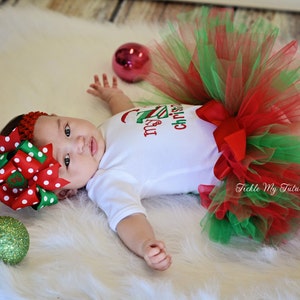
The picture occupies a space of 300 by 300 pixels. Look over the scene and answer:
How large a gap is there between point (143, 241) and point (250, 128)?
0.33 m

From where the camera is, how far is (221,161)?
3.97 ft

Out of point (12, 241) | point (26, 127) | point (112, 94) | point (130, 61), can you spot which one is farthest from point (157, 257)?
point (130, 61)

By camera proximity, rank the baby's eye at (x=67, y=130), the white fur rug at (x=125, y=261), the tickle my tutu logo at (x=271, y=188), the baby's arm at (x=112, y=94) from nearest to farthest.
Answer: the white fur rug at (x=125, y=261) < the tickle my tutu logo at (x=271, y=188) < the baby's eye at (x=67, y=130) < the baby's arm at (x=112, y=94)

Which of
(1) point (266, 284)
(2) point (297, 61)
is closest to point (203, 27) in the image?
(2) point (297, 61)

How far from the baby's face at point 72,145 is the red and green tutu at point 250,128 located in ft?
0.80

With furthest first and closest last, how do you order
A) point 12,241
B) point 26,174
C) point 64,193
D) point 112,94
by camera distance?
point 112,94
point 64,193
point 26,174
point 12,241

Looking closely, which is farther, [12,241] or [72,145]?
[72,145]

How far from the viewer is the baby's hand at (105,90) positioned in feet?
5.03

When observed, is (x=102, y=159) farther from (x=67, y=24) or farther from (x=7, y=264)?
(x=67, y=24)

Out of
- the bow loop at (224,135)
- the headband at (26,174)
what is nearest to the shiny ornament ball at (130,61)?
the bow loop at (224,135)

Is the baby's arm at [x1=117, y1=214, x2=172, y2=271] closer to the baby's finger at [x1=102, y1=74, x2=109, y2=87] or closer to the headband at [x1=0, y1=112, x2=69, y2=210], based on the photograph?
the headband at [x1=0, y1=112, x2=69, y2=210]

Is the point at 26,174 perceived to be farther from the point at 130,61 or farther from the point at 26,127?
the point at 130,61

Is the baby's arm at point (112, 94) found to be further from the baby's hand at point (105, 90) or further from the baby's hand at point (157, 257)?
the baby's hand at point (157, 257)

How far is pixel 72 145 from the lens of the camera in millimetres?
1232
